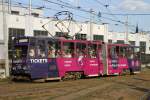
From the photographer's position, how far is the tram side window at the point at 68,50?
87.1ft

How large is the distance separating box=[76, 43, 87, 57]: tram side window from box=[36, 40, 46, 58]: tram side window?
130 inches

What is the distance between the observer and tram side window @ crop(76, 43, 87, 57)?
27828mm

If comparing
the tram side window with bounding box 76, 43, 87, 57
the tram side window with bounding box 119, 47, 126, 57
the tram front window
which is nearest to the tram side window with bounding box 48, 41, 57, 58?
the tram front window

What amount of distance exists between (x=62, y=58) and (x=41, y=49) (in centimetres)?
207

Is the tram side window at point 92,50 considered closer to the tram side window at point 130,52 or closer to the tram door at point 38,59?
the tram door at point 38,59

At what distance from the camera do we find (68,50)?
27047 millimetres

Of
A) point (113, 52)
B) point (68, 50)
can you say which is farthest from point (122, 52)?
point (68, 50)

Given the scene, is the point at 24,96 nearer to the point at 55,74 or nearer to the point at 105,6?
the point at 55,74

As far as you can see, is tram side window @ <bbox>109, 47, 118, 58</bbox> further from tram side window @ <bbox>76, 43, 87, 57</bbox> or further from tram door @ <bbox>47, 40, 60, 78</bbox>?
tram door @ <bbox>47, 40, 60, 78</bbox>

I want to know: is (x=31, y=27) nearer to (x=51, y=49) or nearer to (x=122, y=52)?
(x=122, y=52)

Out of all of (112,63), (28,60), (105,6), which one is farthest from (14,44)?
(105,6)

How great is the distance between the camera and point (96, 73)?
30.6 meters

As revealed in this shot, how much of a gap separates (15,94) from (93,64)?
12614 millimetres

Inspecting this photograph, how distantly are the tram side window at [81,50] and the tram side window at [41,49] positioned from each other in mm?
3305
